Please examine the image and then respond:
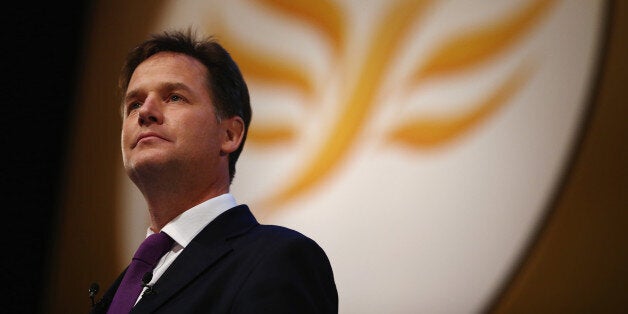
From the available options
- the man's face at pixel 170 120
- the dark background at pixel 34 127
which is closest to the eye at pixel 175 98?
the man's face at pixel 170 120

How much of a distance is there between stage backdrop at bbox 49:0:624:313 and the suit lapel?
0.58 meters

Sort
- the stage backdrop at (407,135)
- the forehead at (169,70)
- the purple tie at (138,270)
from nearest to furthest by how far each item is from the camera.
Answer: the purple tie at (138,270)
the forehead at (169,70)
the stage backdrop at (407,135)

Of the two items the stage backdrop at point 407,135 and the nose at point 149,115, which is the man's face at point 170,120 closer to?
the nose at point 149,115

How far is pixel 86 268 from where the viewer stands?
8.12 ft

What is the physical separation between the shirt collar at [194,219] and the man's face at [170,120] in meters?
0.11

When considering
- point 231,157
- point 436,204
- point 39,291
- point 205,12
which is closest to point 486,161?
point 436,204

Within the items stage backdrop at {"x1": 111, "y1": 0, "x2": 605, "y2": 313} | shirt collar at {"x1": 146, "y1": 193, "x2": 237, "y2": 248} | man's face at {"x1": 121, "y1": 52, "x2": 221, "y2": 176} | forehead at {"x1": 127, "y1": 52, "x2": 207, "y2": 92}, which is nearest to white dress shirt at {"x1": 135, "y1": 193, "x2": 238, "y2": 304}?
shirt collar at {"x1": 146, "y1": 193, "x2": 237, "y2": 248}

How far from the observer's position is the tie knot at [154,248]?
152 cm

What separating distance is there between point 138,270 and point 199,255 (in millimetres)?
192

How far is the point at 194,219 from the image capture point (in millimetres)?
1557

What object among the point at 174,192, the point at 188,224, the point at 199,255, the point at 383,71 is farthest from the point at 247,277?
the point at 383,71

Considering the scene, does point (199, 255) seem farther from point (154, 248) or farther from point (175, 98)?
point (175, 98)

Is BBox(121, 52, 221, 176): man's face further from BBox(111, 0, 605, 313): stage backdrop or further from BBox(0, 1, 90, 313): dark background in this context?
BBox(0, 1, 90, 313): dark background

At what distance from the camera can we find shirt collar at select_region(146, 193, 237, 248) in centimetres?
152
